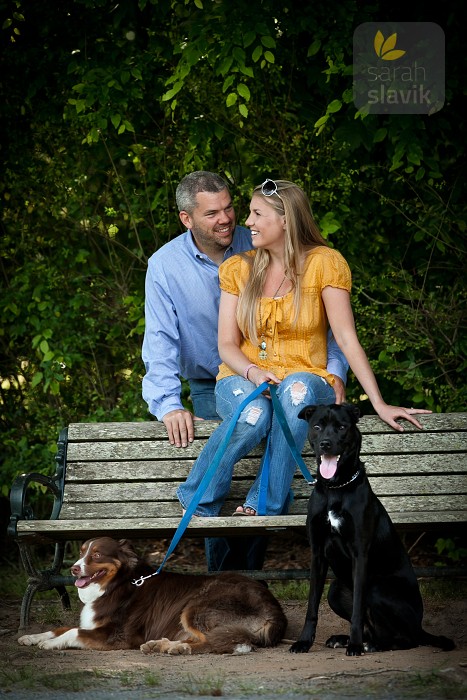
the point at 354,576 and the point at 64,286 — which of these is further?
the point at 64,286

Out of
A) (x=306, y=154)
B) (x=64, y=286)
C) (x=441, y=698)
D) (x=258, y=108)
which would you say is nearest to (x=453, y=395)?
(x=306, y=154)

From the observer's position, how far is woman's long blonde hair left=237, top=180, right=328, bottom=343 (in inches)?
212

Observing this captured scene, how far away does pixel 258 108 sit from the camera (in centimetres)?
714

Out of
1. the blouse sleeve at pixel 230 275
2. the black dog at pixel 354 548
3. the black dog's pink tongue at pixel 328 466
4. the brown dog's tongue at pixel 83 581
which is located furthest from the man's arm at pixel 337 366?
the brown dog's tongue at pixel 83 581

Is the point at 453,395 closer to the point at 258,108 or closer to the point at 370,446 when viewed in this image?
the point at 370,446

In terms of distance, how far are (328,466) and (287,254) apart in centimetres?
133

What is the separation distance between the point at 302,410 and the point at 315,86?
3229 mm

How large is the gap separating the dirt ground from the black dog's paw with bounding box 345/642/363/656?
4 cm

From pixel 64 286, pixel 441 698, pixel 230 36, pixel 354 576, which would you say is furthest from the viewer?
pixel 64 286

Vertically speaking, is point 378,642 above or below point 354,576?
below

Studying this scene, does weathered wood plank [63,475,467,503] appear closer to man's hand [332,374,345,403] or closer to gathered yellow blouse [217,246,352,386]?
man's hand [332,374,345,403]

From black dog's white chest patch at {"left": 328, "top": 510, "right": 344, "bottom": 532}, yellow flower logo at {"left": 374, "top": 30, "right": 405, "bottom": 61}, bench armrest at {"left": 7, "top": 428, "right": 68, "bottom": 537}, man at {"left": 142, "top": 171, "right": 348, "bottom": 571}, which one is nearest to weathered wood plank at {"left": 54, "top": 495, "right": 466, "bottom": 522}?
bench armrest at {"left": 7, "top": 428, "right": 68, "bottom": 537}

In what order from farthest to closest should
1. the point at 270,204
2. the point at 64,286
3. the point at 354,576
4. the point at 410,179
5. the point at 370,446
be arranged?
1. the point at 64,286
2. the point at 410,179
3. the point at 370,446
4. the point at 270,204
5. the point at 354,576
